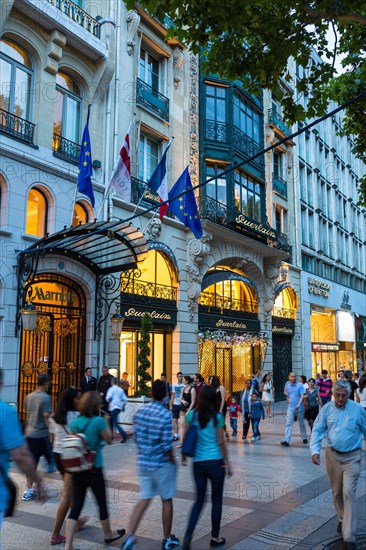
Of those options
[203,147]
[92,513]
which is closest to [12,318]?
[92,513]

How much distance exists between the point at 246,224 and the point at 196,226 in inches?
259

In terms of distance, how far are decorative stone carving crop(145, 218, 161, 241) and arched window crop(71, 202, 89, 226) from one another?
2.79 meters

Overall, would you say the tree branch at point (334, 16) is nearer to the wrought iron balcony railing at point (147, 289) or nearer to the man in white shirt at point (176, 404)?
the man in white shirt at point (176, 404)

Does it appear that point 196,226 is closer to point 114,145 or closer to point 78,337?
point 114,145

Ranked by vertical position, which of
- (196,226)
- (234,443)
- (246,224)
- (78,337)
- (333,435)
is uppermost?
(246,224)

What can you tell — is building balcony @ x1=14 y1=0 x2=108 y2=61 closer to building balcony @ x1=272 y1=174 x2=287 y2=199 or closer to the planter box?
the planter box

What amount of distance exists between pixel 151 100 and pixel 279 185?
11.9 meters

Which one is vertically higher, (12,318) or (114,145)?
(114,145)

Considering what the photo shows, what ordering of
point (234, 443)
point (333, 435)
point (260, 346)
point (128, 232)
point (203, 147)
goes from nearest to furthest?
point (333, 435) → point (234, 443) → point (128, 232) → point (203, 147) → point (260, 346)

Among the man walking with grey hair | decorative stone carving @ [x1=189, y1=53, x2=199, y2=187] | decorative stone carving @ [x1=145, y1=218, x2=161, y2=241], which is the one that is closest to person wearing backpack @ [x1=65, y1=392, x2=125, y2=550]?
the man walking with grey hair

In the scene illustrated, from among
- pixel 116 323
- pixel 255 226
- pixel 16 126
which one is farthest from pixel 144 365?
pixel 255 226

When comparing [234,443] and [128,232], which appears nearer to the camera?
[234,443]

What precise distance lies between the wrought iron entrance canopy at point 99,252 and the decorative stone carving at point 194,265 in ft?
14.7

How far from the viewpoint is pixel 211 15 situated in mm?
8961
